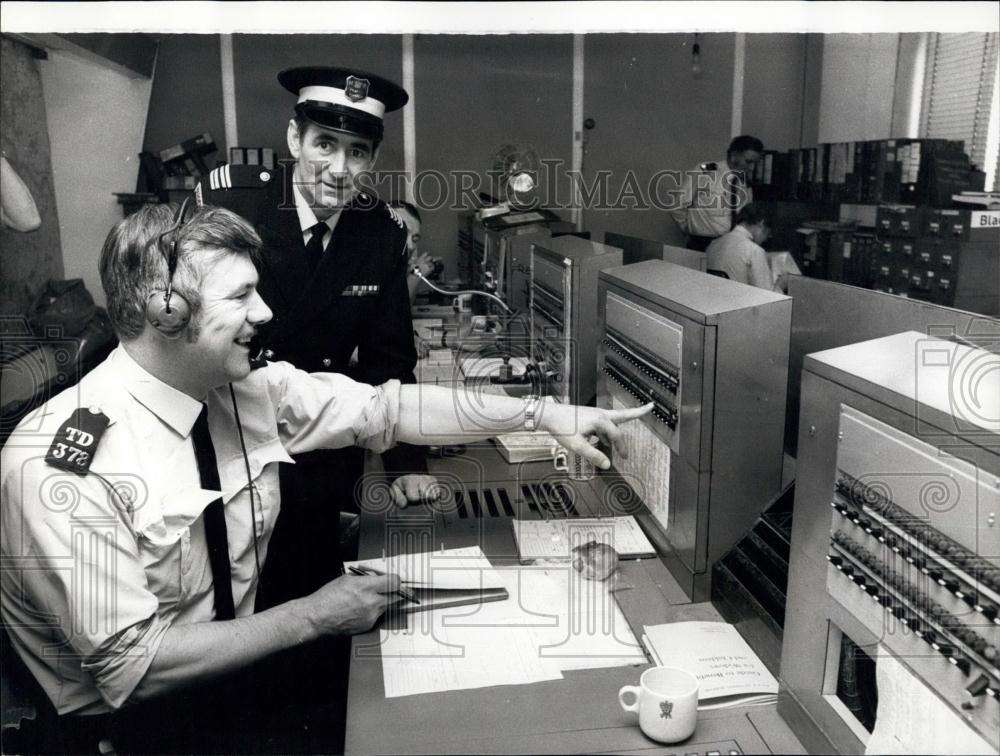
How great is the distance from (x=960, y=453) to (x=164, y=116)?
595cm

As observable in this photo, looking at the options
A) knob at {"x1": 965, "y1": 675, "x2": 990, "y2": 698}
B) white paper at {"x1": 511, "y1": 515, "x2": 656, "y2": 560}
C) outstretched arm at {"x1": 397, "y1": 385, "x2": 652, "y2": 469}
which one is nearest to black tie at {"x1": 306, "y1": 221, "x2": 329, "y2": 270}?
outstretched arm at {"x1": 397, "y1": 385, "x2": 652, "y2": 469}

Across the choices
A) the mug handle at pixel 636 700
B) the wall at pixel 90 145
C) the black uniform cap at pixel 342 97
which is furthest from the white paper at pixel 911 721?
the wall at pixel 90 145

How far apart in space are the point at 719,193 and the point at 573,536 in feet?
14.0

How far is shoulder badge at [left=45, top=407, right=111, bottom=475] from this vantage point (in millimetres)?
1117

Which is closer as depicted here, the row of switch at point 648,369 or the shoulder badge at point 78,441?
the shoulder badge at point 78,441

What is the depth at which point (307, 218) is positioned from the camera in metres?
2.25

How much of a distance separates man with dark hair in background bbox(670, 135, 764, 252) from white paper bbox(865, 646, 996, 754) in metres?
4.67

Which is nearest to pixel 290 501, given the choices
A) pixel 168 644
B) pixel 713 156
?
pixel 168 644

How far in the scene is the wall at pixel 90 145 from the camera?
18.3 ft

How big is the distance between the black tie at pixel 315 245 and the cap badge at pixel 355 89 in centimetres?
35

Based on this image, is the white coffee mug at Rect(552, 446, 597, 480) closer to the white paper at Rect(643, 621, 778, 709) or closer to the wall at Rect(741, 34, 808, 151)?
the white paper at Rect(643, 621, 778, 709)

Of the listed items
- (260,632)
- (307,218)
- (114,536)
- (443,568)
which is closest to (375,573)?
(443,568)

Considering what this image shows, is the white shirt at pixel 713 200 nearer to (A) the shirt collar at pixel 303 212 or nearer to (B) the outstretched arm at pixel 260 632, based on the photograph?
(A) the shirt collar at pixel 303 212

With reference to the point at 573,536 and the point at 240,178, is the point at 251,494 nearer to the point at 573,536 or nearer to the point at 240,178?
the point at 573,536
